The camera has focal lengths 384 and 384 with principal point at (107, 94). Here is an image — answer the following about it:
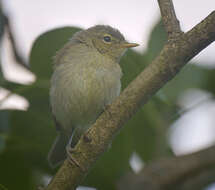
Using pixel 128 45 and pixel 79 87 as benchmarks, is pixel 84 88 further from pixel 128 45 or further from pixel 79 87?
pixel 128 45

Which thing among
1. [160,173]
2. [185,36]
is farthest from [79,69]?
[185,36]

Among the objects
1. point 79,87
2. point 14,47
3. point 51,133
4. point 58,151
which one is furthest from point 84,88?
point 14,47

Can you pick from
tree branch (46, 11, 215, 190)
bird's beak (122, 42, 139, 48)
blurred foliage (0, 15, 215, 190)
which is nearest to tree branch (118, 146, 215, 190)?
blurred foliage (0, 15, 215, 190)

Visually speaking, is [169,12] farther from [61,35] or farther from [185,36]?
[61,35]

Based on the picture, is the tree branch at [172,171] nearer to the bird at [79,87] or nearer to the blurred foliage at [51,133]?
the blurred foliage at [51,133]

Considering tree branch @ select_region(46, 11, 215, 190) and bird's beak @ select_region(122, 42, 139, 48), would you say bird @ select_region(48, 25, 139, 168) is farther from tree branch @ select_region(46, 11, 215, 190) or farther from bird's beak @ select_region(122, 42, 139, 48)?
tree branch @ select_region(46, 11, 215, 190)

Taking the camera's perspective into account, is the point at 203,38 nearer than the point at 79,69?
Yes

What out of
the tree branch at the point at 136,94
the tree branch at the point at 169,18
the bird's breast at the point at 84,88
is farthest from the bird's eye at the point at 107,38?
the tree branch at the point at 136,94
